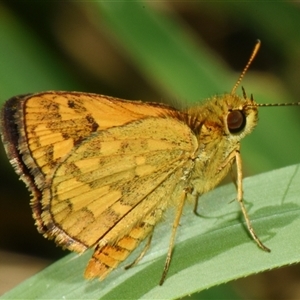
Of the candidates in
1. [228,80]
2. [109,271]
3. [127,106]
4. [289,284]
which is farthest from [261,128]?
[109,271]


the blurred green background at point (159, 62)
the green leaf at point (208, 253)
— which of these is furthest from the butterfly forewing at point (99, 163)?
the blurred green background at point (159, 62)

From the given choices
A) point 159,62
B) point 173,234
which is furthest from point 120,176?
point 159,62

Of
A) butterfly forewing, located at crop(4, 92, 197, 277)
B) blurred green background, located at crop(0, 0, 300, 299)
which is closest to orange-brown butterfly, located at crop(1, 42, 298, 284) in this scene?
butterfly forewing, located at crop(4, 92, 197, 277)

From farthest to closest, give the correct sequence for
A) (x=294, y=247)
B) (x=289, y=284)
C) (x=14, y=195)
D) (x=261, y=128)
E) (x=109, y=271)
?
(x=14, y=195), (x=289, y=284), (x=261, y=128), (x=109, y=271), (x=294, y=247)

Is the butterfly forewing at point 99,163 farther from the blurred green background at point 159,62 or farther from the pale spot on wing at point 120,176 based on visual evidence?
the blurred green background at point 159,62

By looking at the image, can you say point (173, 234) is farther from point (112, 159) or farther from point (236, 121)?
point (236, 121)

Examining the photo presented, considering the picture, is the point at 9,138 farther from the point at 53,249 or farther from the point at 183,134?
the point at 53,249

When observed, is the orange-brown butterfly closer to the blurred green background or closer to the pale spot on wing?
the pale spot on wing
